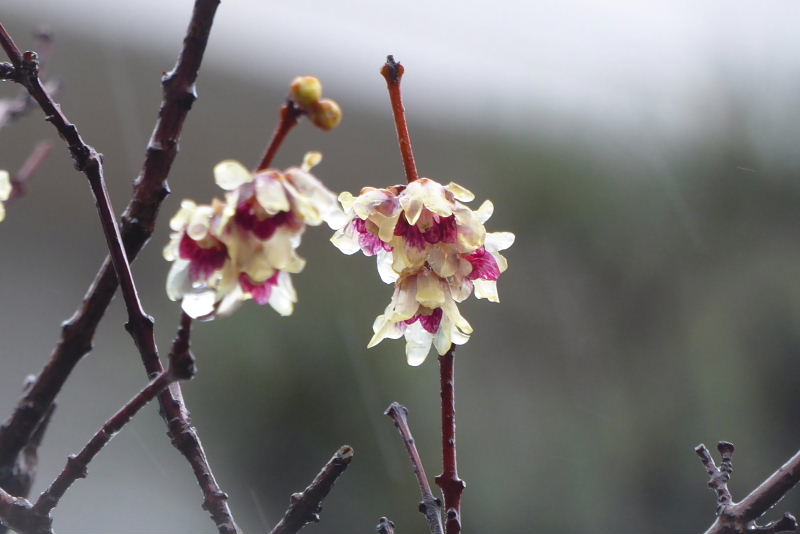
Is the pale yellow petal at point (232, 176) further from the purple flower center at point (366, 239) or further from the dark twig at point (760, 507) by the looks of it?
the dark twig at point (760, 507)

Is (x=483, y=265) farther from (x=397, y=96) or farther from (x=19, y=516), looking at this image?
(x=19, y=516)

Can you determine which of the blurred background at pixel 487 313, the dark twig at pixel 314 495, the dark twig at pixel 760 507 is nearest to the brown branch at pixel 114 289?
the dark twig at pixel 314 495

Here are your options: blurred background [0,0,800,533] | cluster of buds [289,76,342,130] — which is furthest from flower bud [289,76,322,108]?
blurred background [0,0,800,533]

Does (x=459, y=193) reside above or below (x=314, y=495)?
above

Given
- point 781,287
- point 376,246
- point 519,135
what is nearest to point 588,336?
point 781,287

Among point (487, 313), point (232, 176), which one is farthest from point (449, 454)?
point (487, 313)

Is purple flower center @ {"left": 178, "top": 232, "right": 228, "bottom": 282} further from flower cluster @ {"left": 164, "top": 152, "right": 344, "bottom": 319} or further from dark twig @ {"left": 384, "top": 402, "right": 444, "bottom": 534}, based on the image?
dark twig @ {"left": 384, "top": 402, "right": 444, "bottom": 534}

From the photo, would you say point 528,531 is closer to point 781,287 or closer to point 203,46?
point 781,287
